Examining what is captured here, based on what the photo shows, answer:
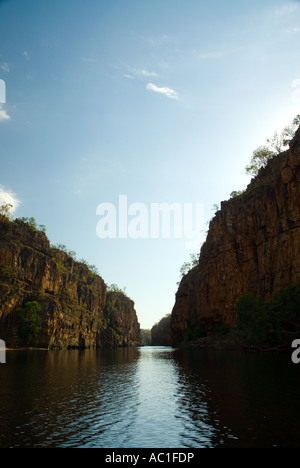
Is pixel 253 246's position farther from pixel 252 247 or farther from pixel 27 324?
pixel 27 324

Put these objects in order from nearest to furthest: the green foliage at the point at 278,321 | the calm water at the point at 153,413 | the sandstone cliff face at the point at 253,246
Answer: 1. the calm water at the point at 153,413
2. the green foliage at the point at 278,321
3. the sandstone cliff face at the point at 253,246

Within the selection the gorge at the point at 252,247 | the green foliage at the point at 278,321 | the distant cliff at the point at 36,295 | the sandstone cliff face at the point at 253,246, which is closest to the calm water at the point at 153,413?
the green foliage at the point at 278,321

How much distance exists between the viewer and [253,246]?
89625 millimetres

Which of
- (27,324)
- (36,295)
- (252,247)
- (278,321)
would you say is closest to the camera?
(278,321)

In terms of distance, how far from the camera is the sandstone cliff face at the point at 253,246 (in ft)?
227

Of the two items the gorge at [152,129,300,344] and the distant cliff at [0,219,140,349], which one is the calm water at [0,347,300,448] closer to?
the gorge at [152,129,300,344]

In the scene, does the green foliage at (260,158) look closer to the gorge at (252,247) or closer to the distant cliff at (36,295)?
the gorge at (252,247)

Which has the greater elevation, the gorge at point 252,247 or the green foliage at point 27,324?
the gorge at point 252,247

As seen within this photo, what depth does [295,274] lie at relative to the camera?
64500mm

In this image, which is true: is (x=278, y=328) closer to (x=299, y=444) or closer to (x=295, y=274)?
(x=295, y=274)

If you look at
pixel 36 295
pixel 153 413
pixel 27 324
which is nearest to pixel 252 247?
pixel 27 324
